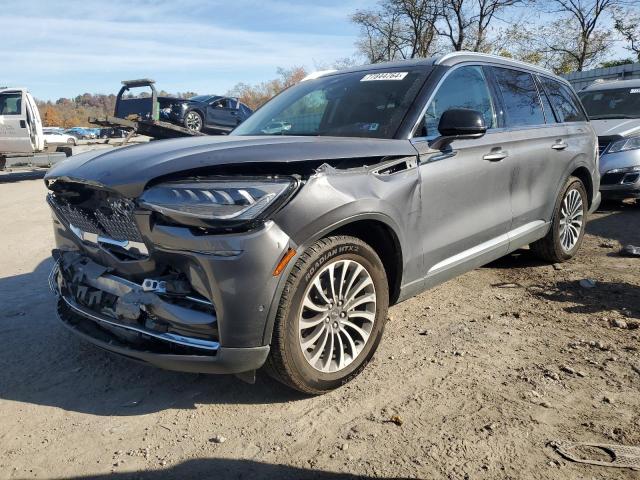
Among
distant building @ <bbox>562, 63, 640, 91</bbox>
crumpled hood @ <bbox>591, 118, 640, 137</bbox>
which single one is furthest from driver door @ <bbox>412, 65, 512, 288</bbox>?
distant building @ <bbox>562, 63, 640, 91</bbox>

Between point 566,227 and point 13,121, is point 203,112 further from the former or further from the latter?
point 566,227

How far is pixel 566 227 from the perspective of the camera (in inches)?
202

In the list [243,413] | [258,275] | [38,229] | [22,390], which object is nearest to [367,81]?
[258,275]

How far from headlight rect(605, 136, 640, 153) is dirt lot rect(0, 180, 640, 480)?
4.43 m

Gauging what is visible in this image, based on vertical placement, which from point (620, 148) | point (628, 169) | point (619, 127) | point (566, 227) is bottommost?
point (566, 227)

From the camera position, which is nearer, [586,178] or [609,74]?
[586,178]

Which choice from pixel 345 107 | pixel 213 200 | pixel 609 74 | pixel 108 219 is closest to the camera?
pixel 213 200

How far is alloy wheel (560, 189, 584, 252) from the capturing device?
5.03m

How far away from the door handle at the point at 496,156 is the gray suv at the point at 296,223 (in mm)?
16

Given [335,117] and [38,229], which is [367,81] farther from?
[38,229]

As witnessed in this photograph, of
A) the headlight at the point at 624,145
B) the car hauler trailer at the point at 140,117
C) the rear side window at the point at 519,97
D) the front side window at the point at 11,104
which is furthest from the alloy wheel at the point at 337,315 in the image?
the front side window at the point at 11,104

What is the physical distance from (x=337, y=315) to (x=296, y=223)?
65cm

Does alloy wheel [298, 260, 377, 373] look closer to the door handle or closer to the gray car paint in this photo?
the door handle

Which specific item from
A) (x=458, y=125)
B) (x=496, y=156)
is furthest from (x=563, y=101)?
(x=458, y=125)
